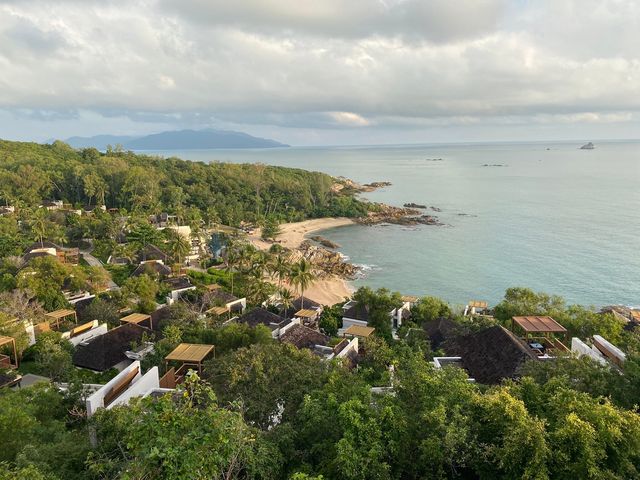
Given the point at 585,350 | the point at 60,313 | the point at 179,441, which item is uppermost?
the point at 179,441

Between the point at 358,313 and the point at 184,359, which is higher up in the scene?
the point at 184,359

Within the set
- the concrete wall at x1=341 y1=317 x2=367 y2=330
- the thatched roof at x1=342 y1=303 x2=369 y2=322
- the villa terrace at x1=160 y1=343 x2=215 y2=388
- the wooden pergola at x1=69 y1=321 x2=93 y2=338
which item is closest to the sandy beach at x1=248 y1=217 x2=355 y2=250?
the thatched roof at x1=342 y1=303 x2=369 y2=322

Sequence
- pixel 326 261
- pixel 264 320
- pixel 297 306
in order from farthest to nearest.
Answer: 1. pixel 326 261
2. pixel 297 306
3. pixel 264 320

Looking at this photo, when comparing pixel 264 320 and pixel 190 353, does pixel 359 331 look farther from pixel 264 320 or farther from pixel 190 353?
pixel 190 353

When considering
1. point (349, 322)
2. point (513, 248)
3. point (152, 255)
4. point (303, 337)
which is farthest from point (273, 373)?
point (513, 248)

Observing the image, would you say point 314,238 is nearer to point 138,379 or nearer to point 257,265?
point 257,265

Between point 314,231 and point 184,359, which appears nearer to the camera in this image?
point 184,359

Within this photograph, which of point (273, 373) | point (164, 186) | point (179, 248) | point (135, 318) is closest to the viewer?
point (273, 373)
